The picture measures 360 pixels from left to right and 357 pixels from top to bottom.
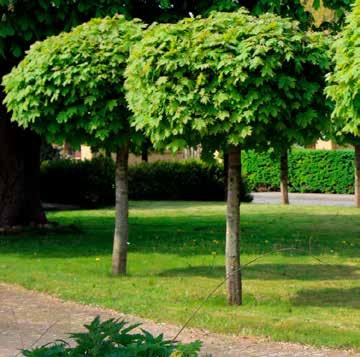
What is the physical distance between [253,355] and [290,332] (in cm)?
89

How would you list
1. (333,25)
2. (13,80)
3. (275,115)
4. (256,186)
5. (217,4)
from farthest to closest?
1. (256,186)
2. (333,25)
3. (217,4)
4. (13,80)
5. (275,115)

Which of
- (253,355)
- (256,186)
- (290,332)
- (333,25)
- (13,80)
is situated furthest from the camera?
(256,186)

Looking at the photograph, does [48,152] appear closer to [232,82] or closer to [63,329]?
[232,82]

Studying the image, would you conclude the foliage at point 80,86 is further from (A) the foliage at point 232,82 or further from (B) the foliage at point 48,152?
(B) the foliage at point 48,152

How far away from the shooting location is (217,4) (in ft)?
42.6

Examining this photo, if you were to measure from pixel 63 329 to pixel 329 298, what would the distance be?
3.41m

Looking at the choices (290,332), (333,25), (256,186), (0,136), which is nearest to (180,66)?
(290,332)

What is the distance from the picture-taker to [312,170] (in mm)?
36844

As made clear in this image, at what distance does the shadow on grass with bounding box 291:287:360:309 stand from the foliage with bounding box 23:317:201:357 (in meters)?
6.41

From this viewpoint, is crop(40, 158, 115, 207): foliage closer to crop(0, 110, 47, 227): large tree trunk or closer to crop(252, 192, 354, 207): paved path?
crop(252, 192, 354, 207): paved path

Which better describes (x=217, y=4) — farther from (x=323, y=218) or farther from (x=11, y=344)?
(x=323, y=218)

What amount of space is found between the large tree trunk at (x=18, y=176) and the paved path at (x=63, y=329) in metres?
6.32

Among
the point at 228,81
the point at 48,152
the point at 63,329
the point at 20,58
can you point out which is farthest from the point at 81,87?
the point at 48,152

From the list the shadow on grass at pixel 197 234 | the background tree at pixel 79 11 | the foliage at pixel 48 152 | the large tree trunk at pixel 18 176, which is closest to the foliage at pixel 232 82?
the shadow on grass at pixel 197 234
